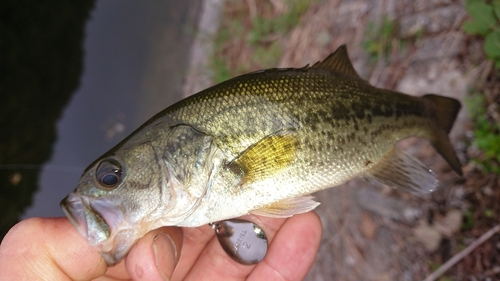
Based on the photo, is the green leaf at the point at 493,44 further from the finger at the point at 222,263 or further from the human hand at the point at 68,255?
the human hand at the point at 68,255

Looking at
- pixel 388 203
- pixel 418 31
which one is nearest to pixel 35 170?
pixel 388 203

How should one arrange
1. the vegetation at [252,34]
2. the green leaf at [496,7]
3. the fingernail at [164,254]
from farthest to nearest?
the vegetation at [252,34] < the green leaf at [496,7] < the fingernail at [164,254]

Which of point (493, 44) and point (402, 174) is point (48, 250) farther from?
point (493, 44)

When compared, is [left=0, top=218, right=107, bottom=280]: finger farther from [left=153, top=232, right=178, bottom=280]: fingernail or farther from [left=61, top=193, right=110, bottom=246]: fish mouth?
[left=153, top=232, right=178, bottom=280]: fingernail

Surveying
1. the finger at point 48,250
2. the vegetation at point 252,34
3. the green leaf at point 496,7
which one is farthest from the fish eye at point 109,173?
the vegetation at point 252,34

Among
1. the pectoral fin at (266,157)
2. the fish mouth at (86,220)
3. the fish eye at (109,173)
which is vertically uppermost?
the fish eye at (109,173)

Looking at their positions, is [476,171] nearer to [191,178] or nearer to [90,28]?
[191,178]

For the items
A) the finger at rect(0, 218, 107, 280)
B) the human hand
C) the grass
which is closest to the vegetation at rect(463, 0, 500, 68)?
the grass
